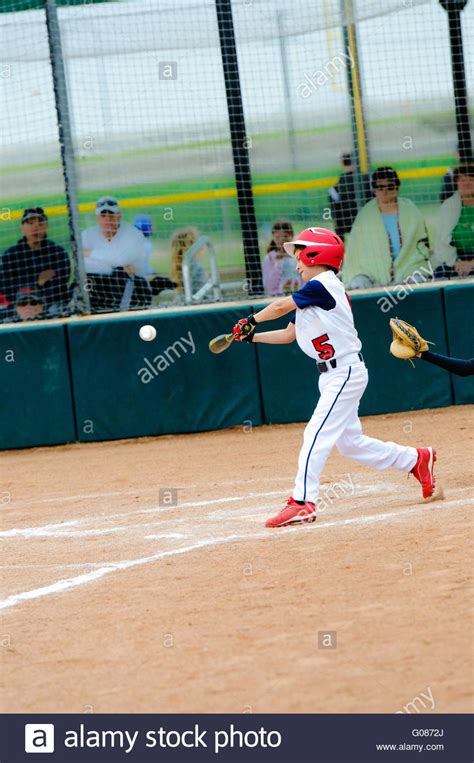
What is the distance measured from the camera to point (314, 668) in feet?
13.6

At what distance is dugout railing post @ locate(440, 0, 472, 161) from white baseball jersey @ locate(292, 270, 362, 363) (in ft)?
19.8

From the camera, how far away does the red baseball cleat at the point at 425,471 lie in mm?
7051

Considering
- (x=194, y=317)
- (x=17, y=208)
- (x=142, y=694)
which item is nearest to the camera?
(x=142, y=694)

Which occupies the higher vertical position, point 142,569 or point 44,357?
point 44,357

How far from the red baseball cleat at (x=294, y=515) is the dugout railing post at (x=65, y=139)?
5.84 meters

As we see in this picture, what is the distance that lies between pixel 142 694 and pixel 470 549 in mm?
2131

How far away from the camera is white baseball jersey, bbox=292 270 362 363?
680 centimetres

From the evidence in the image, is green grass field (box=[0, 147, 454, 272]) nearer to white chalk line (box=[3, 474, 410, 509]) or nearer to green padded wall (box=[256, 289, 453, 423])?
green padded wall (box=[256, 289, 453, 423])

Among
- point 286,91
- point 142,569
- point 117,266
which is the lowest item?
point 142,569

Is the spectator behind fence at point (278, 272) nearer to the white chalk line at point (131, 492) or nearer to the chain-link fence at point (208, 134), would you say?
the chain-link fence at point (208, 134)

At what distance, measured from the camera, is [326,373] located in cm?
701
